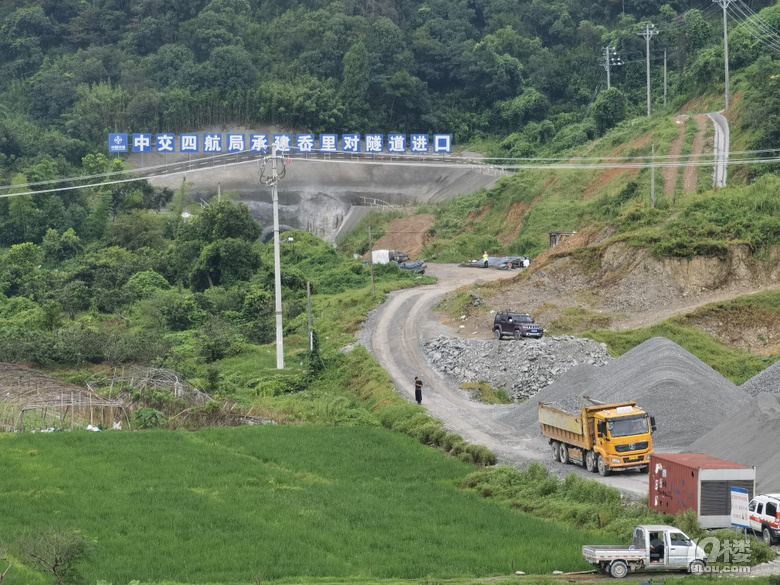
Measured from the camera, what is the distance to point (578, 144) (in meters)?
116

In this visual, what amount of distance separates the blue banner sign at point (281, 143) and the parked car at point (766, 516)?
7969 centimetres

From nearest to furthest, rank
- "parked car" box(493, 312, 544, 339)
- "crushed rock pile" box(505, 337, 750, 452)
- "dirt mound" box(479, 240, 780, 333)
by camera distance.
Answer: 1. "crushed rock pile" box(505, 337, 750, 452)
2. "parked car" box(493, 312, 544, 339)
3. "dirt mound" box(479, 240, 780, 333)

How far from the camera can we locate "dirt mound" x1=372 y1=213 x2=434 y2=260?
104 metres

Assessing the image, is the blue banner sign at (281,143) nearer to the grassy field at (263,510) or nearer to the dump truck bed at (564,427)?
the grassy field at (263,510)

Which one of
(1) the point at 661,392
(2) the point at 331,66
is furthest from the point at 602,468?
(2) the point at 331,66

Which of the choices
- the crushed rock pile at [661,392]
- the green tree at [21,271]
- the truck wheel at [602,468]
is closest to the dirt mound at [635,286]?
the crushed rock pile at [661,392]

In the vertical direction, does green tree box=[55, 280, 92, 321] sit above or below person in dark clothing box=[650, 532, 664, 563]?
below

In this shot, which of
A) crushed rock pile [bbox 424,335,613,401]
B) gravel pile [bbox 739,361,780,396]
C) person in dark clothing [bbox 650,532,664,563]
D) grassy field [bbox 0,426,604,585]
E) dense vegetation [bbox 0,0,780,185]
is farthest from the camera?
dense vegetation [bbox 0,0,780,185]

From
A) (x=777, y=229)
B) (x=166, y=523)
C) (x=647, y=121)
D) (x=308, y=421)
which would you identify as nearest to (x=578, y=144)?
(x=647, y=121)

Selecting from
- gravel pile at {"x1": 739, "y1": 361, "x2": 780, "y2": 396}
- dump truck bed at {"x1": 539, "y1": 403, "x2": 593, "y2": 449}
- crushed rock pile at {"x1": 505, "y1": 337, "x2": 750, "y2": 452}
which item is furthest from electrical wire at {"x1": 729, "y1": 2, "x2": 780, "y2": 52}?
dump truck bed at {"x1": 539, "y1": 403, "x2": 593, "y2": 449}

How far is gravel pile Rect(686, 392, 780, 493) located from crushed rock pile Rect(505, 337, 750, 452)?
3337mm

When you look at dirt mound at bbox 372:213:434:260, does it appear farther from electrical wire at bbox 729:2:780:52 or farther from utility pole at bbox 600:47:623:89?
electrical wire at bbox 729:2:780:52

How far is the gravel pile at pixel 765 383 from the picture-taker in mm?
48594

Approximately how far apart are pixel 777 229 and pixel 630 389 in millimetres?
28795
